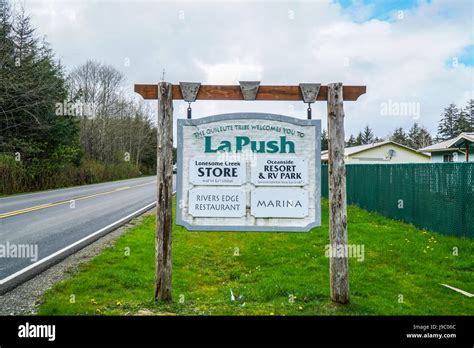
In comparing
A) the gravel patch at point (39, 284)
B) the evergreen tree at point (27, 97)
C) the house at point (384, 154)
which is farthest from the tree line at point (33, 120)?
the house at point (384, 154)

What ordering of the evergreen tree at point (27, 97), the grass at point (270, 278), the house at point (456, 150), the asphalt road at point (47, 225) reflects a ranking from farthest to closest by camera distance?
Answer: the house at point (456, 150) → the evergreen tree at point (27, 97) → the asphalt road at point (47, 225) → the grass at point (270, 278)

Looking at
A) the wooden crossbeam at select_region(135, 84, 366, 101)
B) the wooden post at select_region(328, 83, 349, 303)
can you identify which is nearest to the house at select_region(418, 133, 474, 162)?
the wooden crossbeam at select_region(135, 84, 366, 101)

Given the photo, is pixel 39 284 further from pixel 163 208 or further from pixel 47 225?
pixel 47 225

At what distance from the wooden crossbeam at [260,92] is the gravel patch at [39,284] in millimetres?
3203

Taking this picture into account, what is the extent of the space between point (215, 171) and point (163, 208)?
0.88m

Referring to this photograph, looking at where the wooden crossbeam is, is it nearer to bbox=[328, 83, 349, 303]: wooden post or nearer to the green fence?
bbox=[328, 83, 349, 303]: wooden post

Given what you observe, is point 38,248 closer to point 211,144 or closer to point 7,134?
point 211,144

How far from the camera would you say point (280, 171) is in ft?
16.0

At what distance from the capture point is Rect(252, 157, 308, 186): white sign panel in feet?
16.0

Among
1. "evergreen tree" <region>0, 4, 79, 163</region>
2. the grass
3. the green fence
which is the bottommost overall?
the grass

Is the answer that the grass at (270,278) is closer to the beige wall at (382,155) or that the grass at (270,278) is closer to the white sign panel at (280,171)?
the white sign panel at (280,171)

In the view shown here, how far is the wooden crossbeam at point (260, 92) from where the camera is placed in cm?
473

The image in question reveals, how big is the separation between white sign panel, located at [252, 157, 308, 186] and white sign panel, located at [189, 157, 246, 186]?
0.74 ft

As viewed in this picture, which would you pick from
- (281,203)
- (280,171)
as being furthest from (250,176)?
(281,203)
